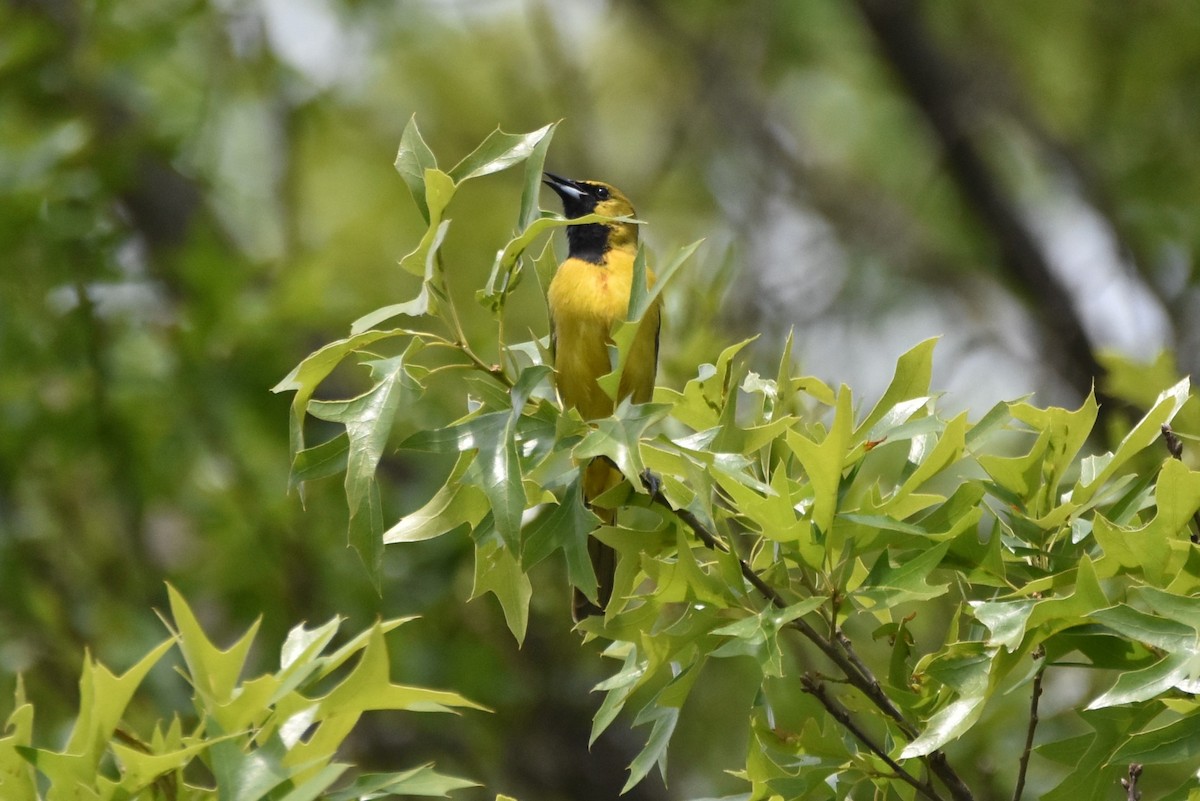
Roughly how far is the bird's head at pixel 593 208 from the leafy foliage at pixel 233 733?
11.0 ft

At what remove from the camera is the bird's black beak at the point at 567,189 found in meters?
5.88

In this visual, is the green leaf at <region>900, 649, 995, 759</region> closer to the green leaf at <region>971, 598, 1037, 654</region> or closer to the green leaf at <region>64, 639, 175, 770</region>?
the green leaf at <region>971, 598, 1037, 654</region>

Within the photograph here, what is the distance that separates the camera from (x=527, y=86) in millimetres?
9906

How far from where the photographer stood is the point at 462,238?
9.20 m

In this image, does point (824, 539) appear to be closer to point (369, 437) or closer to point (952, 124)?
point (369, 437)

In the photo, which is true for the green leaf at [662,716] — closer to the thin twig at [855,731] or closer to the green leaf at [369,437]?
the thin twig at [855,731]

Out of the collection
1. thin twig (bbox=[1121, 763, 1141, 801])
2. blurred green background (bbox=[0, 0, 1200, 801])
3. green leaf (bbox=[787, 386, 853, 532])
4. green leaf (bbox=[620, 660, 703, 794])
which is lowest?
blurred green background (bbox=[0, 0, 1200, 801])

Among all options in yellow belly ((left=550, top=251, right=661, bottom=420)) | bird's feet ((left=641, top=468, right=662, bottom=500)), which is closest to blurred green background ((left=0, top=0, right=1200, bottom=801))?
yellow belly ((left=550, top=251, right=661, bottom=420))

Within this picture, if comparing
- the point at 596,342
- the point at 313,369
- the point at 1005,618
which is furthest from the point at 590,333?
the point at 1005,618

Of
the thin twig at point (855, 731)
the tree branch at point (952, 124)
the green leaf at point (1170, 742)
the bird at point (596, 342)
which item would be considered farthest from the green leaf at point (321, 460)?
the tree branch at point (952, 124)

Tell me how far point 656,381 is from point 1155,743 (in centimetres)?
356

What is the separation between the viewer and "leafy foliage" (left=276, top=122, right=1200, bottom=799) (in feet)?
7.48

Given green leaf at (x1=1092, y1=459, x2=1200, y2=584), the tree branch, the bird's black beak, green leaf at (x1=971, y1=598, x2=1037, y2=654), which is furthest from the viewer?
the tree branch

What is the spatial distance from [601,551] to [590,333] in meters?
0.75
